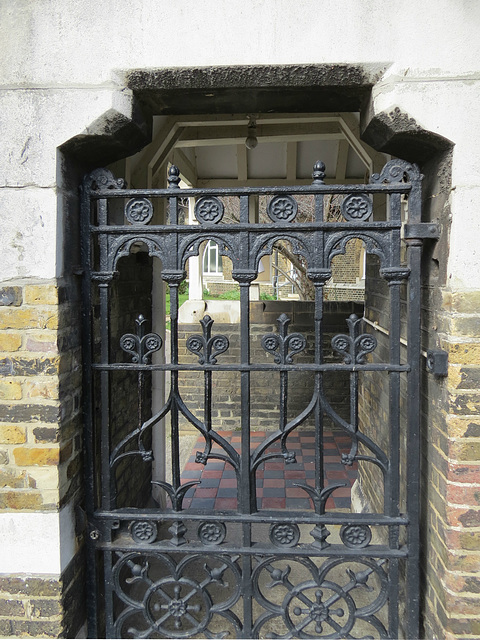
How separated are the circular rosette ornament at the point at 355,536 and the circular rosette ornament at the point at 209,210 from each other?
4.95 ft

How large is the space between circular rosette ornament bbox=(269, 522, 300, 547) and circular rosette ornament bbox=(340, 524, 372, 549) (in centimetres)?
21

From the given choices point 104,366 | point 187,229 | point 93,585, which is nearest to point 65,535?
point 93,585

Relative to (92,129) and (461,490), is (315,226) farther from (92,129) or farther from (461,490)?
(461,490)

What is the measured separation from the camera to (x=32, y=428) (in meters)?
1.88

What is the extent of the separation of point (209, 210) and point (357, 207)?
0.65 metres

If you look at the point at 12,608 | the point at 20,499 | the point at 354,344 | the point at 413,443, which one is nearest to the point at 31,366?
the point at 20,499

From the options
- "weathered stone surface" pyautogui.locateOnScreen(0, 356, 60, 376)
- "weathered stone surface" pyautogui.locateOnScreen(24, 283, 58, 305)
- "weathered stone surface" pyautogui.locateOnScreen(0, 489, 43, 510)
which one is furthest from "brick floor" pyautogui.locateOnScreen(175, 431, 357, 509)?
"weathered stone surface" pyautogui.locateOnScreen(24, 283, 58, 305)

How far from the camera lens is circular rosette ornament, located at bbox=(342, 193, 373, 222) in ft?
6.36

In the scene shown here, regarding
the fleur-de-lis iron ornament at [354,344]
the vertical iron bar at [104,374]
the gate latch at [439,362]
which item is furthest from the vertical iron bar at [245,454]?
the gate latch at [439,362]

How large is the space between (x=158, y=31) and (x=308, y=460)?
4705 mm

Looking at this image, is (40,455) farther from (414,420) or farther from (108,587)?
(414,420)

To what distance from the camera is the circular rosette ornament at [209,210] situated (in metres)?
1.98

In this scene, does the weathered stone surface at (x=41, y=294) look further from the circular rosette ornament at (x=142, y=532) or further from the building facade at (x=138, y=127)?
the circular rosette ornament at (x=142, y=532)

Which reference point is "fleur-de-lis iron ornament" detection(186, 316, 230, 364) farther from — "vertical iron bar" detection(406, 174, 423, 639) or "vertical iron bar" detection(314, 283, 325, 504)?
"vertical iron bar" detection(406, 174, 423, 639)
